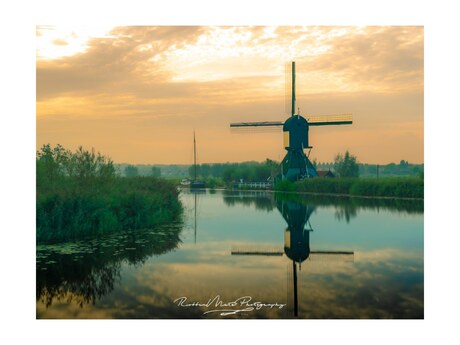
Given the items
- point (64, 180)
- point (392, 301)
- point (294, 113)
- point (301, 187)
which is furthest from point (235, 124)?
point (392, 301)

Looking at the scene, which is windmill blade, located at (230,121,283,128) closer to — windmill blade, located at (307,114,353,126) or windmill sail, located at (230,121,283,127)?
windmill sail, located at (230,121,283,127)

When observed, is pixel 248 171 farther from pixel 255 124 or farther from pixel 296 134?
pixel 296 134

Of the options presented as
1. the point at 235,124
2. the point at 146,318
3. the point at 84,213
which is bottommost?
the point at 146,318

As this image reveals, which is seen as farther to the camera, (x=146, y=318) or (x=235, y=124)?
(x=235, y=124)

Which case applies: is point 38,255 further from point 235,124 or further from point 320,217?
point 235,124

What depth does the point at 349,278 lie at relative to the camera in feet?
32.9

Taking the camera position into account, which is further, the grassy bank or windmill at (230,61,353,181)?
windmill at (230,61,353,181)

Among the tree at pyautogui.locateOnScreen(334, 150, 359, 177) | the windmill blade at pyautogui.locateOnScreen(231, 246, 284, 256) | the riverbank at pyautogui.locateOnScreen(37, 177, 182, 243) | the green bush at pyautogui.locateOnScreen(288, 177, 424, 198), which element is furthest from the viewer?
Answer: the tree at pyautogui.locateOnScreen(334, 150, 359, 177)

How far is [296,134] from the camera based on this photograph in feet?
116

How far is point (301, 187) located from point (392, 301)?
30072 millimetres

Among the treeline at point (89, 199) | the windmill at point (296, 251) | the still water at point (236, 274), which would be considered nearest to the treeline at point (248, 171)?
the treeline at point (89, 199)
